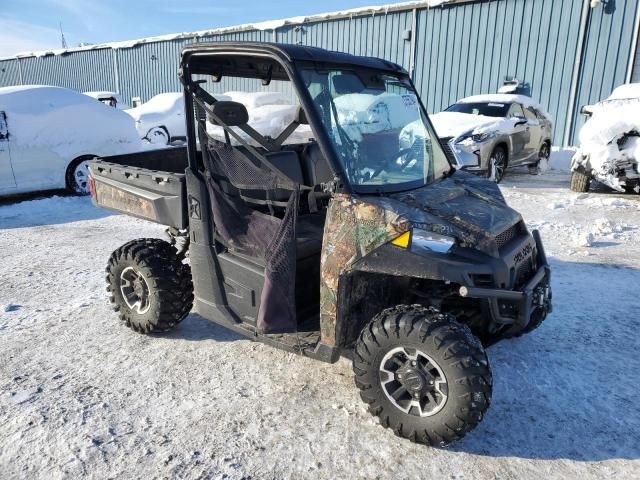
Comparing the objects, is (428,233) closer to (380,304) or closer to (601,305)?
(380,304)

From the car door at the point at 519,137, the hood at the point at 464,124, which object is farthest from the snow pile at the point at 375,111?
the car door at the point at 519,137

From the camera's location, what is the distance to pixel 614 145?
27.6 ft

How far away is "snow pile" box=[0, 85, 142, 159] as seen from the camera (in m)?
7.98

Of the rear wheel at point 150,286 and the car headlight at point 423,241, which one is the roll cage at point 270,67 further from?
the rear wheel at point 150,286

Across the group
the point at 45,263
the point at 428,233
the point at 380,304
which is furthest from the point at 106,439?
the point at 45,263

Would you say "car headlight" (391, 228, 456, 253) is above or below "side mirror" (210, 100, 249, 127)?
below

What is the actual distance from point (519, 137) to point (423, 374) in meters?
8.90

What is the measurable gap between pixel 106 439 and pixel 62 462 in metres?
0.23

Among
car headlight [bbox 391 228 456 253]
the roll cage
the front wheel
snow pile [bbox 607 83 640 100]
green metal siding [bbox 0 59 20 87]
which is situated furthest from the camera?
green metal siding [bbox 0 59 20 87]

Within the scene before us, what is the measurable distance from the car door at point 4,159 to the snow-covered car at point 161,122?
4.31m

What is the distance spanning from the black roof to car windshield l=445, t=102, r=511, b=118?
7879mm

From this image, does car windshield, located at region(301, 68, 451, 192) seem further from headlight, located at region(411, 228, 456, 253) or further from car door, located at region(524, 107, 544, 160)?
car door, located at region(524, 107, 544, 160)

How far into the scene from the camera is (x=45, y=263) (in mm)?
5453

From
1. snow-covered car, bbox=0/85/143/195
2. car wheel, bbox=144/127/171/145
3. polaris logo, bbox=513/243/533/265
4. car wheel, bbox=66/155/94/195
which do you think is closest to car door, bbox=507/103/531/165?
snow-covered car, bbox=0/85/143/195
